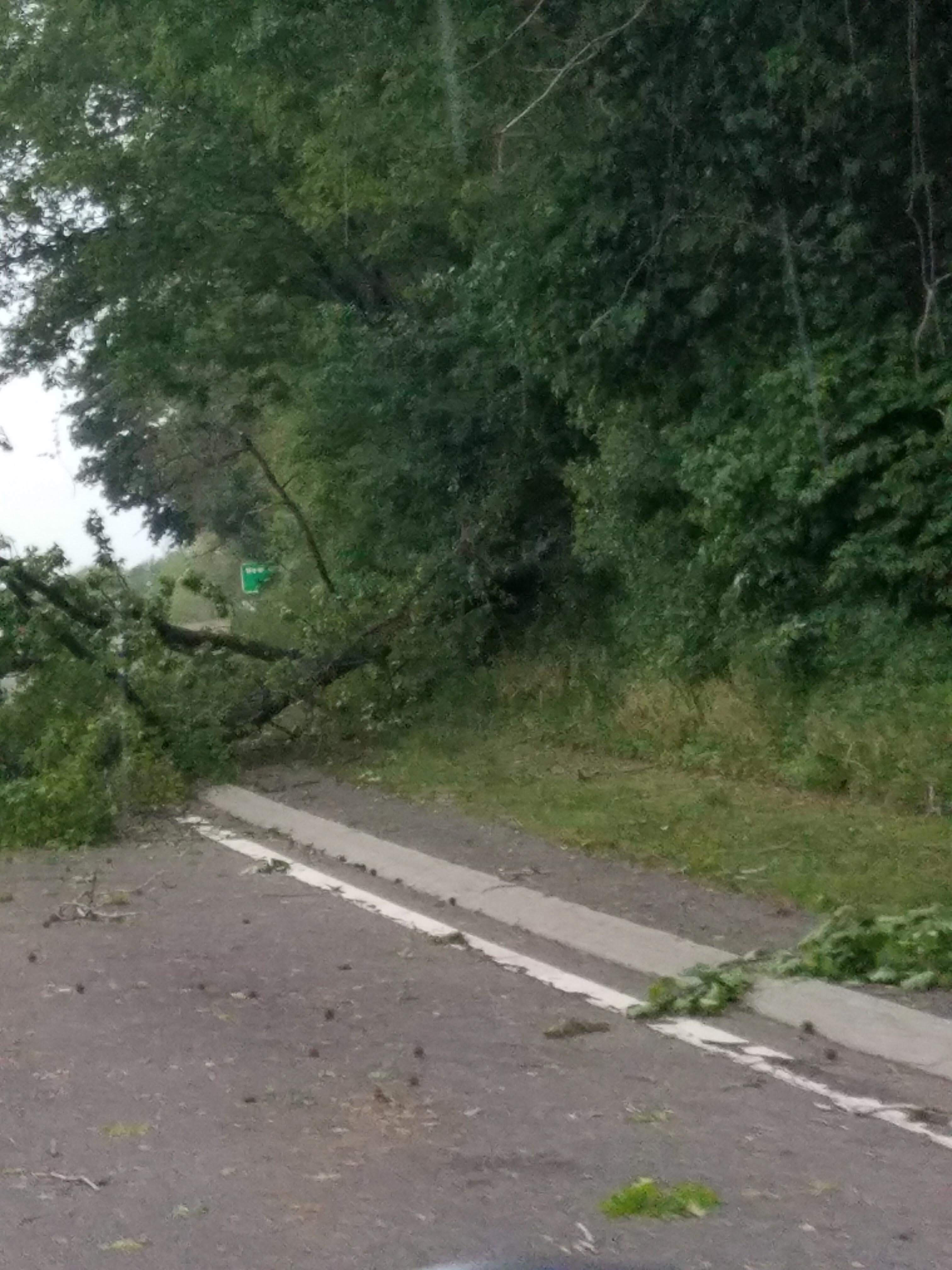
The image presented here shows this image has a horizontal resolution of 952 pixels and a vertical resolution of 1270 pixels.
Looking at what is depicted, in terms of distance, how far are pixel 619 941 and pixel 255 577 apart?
29.3m

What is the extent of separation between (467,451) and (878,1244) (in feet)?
53.4

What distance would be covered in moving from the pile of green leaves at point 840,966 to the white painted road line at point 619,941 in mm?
145

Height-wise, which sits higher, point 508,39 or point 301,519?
point 508,39

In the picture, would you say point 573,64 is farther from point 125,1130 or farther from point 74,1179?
point 74,1179

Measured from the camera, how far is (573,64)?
15.0 metres

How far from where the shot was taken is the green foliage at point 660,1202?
220 inches

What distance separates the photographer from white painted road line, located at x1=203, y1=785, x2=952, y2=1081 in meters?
7.44

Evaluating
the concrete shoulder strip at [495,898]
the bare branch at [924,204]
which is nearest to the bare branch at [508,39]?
the bare branch at [924,204]

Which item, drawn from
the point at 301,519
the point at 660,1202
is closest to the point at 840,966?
the point at 660,1202

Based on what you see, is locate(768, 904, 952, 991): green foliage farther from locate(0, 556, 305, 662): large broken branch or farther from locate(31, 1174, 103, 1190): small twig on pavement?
locate(0, 556, 305, 662): large broken branch

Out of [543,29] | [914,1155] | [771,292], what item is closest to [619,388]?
[771,292]

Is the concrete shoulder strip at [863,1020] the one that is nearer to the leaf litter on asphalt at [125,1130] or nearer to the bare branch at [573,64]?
the leaf litter on asphalt at [125,1130]

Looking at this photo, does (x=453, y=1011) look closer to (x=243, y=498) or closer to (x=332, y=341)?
(x=332, y=341)

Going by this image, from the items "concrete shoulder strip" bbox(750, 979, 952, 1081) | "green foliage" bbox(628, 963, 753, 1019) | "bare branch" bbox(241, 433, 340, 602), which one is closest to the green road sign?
"bare branch" bbox(241, 433, 340, 602)
